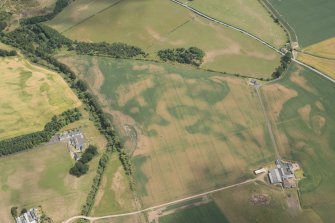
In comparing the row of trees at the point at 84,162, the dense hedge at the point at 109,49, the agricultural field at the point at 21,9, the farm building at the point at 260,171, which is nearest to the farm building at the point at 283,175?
the farm building at the point at 260,171

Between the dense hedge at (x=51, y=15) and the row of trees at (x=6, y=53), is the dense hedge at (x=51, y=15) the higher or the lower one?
the higher one

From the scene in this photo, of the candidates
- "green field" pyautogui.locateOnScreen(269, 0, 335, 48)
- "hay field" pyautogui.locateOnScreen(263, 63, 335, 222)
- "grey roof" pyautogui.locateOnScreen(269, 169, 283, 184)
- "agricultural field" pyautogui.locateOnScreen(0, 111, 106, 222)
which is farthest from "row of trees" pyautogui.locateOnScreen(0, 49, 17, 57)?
"green field" pyautogui.locateOnScreen(269, 0, 335, 48)

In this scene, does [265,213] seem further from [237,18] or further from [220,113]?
[237,18]

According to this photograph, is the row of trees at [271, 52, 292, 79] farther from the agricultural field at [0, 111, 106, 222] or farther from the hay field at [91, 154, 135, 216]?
the agricultural field at [0, 111, 106, 222]

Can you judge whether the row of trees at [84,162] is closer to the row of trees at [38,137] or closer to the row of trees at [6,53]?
the row of trees at [38,137]

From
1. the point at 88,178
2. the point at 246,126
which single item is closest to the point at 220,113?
the point at 246,126

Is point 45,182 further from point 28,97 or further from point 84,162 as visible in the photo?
point 28,97
